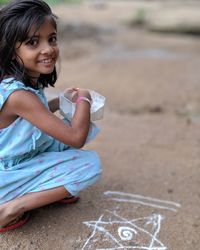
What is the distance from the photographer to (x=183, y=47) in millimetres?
8695

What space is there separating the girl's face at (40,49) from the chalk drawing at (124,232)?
0.86 meters

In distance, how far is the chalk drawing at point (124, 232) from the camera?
2.24 meters

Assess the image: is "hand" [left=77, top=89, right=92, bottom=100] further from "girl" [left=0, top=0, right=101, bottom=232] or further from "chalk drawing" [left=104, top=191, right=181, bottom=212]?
"chalk drawing" [left=104, top=191, right=181, bottom=212]

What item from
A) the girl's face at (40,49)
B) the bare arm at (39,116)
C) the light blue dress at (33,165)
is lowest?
the light blue dress at (33,165)

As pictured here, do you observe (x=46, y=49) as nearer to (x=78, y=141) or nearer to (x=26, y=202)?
(x=78, y=141)

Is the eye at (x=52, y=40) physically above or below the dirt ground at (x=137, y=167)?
above

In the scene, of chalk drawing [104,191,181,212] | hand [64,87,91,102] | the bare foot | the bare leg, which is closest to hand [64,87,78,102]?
hand [64,87,91,102]

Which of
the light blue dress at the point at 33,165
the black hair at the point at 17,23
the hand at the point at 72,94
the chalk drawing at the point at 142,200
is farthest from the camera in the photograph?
the chalk drawing at the point at 142,200

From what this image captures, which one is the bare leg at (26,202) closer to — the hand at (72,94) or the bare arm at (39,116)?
the bare arm at (39,116)

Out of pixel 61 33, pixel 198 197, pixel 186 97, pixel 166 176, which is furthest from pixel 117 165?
pixel 61 33

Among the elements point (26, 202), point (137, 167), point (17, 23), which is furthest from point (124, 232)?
point (17, 23)

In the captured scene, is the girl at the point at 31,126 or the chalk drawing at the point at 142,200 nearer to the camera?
the girl at the point at 31,126

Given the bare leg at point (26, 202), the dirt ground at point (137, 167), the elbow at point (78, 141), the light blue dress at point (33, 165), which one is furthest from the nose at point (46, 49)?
the dirt ground at point (137, 167)

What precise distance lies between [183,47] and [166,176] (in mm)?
6025
